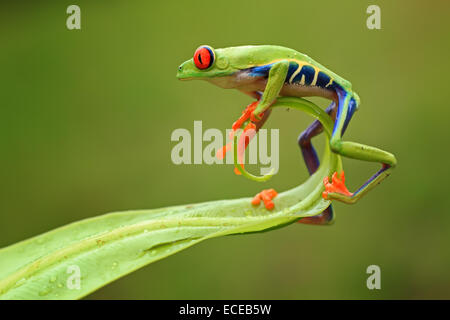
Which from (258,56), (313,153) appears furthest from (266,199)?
(258,56)

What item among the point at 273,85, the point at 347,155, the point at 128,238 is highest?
the point at 273,85

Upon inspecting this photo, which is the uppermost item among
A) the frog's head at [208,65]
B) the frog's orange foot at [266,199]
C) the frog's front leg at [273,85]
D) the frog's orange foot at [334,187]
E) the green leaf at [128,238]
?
the frog's head at [208,65]

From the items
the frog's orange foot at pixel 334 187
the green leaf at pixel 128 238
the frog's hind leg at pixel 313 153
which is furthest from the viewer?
the frog's hind leg at pixel 313 153

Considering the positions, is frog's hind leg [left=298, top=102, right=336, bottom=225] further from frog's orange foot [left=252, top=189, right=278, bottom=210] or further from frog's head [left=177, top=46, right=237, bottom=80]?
frog's head [left=177, top=46, right=237, bottom=80]

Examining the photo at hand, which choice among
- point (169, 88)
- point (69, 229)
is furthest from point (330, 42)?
point (69, 229)

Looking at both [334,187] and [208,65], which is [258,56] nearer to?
[208,65]

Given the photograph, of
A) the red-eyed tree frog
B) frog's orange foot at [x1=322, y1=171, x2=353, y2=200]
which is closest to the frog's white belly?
the red-eyed tree frog

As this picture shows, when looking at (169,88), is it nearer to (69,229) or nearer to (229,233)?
(69,229)

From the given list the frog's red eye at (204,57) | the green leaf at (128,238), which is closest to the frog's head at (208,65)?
the frog's red eye at (204,57)

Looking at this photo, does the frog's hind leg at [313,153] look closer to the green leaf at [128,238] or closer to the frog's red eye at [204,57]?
the green leaf at [128,238]
